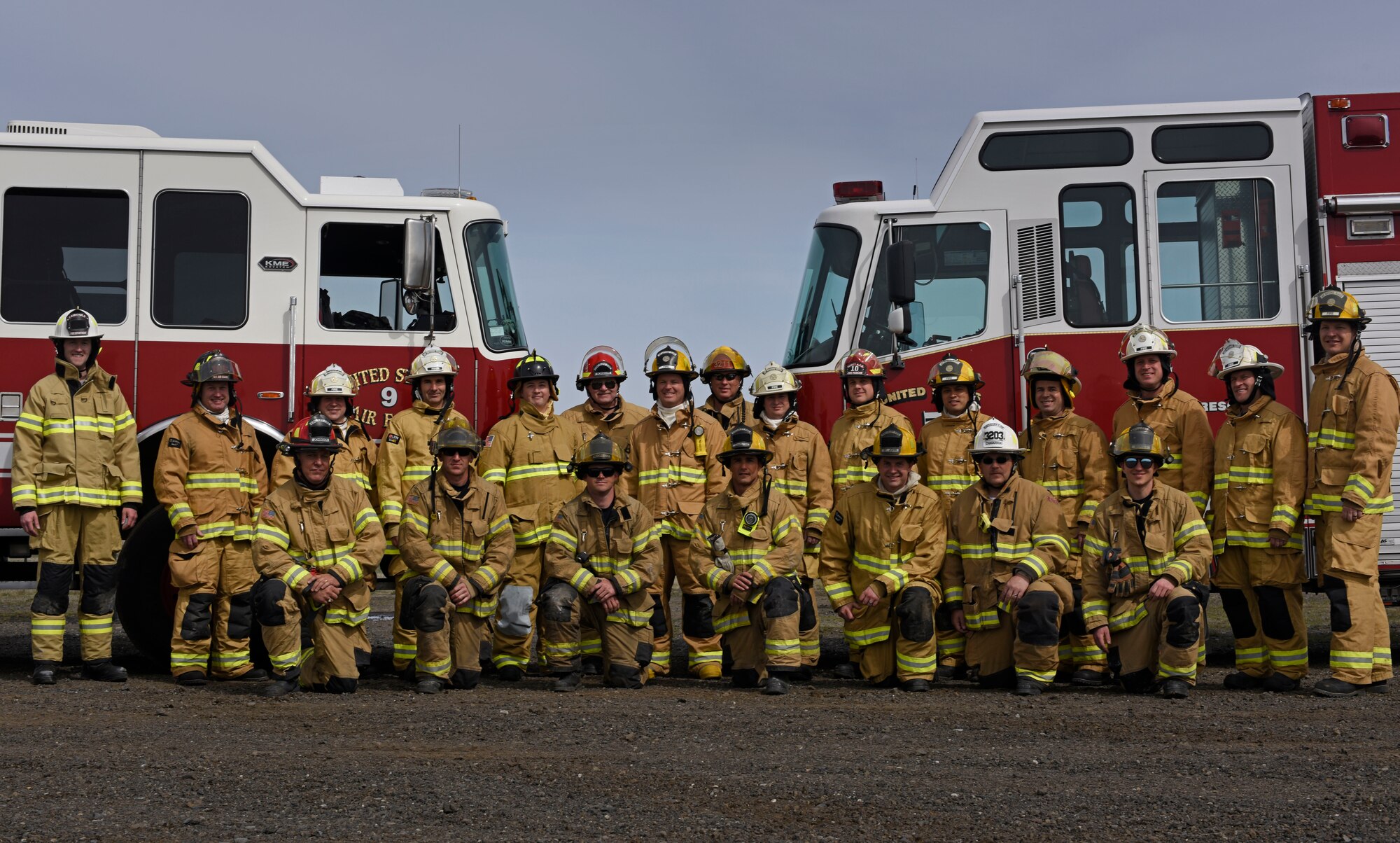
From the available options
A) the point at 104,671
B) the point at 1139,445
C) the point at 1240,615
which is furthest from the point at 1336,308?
the point at 104,671

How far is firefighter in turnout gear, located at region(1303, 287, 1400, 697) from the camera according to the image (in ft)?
24.4

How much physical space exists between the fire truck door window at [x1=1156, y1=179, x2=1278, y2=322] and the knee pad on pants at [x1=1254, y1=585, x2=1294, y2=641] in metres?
1.97

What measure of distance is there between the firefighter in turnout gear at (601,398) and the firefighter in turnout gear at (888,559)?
5.80 ft

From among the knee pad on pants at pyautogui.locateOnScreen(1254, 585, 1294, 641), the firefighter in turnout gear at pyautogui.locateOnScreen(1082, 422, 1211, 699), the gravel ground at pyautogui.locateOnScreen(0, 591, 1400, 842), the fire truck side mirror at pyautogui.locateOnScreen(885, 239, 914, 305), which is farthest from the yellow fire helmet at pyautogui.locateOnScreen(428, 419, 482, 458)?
the knee pad on pants at pyautogui.locateOnScreen(1254, 585, 1294, 641)

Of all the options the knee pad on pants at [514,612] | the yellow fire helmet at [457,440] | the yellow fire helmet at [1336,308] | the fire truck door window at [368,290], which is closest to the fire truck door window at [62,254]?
the fire truck door window at [368,290]

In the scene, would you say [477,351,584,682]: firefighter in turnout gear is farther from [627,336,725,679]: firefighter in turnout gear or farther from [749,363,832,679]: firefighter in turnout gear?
[749,363,832,679]: firefighter in turnout gear

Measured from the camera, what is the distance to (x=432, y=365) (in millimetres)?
8242

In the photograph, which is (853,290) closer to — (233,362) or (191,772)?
(233,362)

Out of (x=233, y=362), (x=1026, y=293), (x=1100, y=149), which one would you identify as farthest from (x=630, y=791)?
(x=1100, y=149)

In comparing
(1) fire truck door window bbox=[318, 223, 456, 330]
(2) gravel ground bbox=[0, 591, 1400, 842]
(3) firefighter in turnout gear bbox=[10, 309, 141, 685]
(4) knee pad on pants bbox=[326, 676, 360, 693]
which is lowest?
(2) gravel ground bbox=[0, 591, 1400, 842]

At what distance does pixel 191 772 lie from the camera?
5.32 m

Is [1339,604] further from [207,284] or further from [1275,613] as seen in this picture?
[207,284]

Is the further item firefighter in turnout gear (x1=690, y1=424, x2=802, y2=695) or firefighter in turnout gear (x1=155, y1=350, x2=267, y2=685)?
firefighter in turnout gear (x1=155, y1=350, x2=267, y2=685)

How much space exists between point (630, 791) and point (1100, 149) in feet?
19.3
